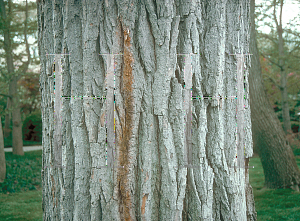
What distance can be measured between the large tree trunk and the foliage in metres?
6.23

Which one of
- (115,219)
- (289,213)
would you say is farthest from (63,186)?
(289,213)

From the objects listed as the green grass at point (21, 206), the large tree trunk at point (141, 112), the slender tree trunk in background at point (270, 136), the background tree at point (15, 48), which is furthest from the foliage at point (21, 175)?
the large tree trunk at point (141, 112)

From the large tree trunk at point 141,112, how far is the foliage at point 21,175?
20.4 feet

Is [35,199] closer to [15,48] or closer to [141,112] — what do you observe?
[141,112]

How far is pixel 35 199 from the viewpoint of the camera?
572cm

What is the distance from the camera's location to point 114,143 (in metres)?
1.33

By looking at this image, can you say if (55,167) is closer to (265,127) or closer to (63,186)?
(63,186)

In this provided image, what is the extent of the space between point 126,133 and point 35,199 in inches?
211

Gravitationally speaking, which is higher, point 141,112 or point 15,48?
point 15,48

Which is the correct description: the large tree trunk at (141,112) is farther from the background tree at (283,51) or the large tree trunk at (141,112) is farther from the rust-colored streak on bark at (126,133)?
the background tree at (283,51)

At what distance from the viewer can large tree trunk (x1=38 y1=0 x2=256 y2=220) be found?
132cm

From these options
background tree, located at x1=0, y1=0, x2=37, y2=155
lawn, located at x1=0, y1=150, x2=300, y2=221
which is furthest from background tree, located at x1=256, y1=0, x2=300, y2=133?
background tree, located at x1=0, y1=0, x2=37, y2=155

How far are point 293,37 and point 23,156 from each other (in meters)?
11.9

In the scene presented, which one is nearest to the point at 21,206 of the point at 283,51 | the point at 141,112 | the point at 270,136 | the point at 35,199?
the point at 35,199
